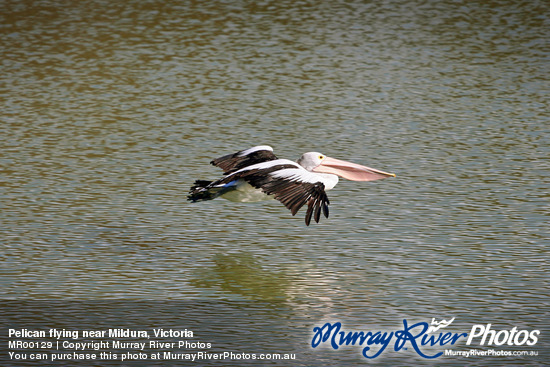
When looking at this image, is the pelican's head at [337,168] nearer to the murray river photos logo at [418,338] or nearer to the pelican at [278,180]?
the pelican at [278,180]

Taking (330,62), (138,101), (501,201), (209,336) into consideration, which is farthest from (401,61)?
(209,336)

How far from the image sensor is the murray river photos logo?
591 cm

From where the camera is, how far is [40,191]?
30.1 feet

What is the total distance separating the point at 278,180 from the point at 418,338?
6.38ft

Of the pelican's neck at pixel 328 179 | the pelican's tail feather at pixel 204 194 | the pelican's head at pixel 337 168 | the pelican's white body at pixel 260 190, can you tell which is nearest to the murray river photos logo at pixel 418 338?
the pelican's white body at pixel 260 190

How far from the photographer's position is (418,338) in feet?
19.8

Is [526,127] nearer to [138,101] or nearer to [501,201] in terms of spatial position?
[501,201]

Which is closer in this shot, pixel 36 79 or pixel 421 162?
pixel 421 162

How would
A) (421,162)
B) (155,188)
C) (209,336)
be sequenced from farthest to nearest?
(421,162), (155,188), (209,336)

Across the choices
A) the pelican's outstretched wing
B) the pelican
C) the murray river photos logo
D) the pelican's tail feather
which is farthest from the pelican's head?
the murray river photos logo

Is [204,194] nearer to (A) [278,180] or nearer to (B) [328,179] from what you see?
(A) [278,180]

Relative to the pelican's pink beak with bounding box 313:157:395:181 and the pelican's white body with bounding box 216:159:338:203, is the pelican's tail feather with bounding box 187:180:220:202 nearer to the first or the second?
the pelican's white body with bounding box 216:159:338:203

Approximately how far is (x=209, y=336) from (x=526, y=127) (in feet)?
20.2

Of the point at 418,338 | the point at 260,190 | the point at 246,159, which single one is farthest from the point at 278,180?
the point at 418,338
